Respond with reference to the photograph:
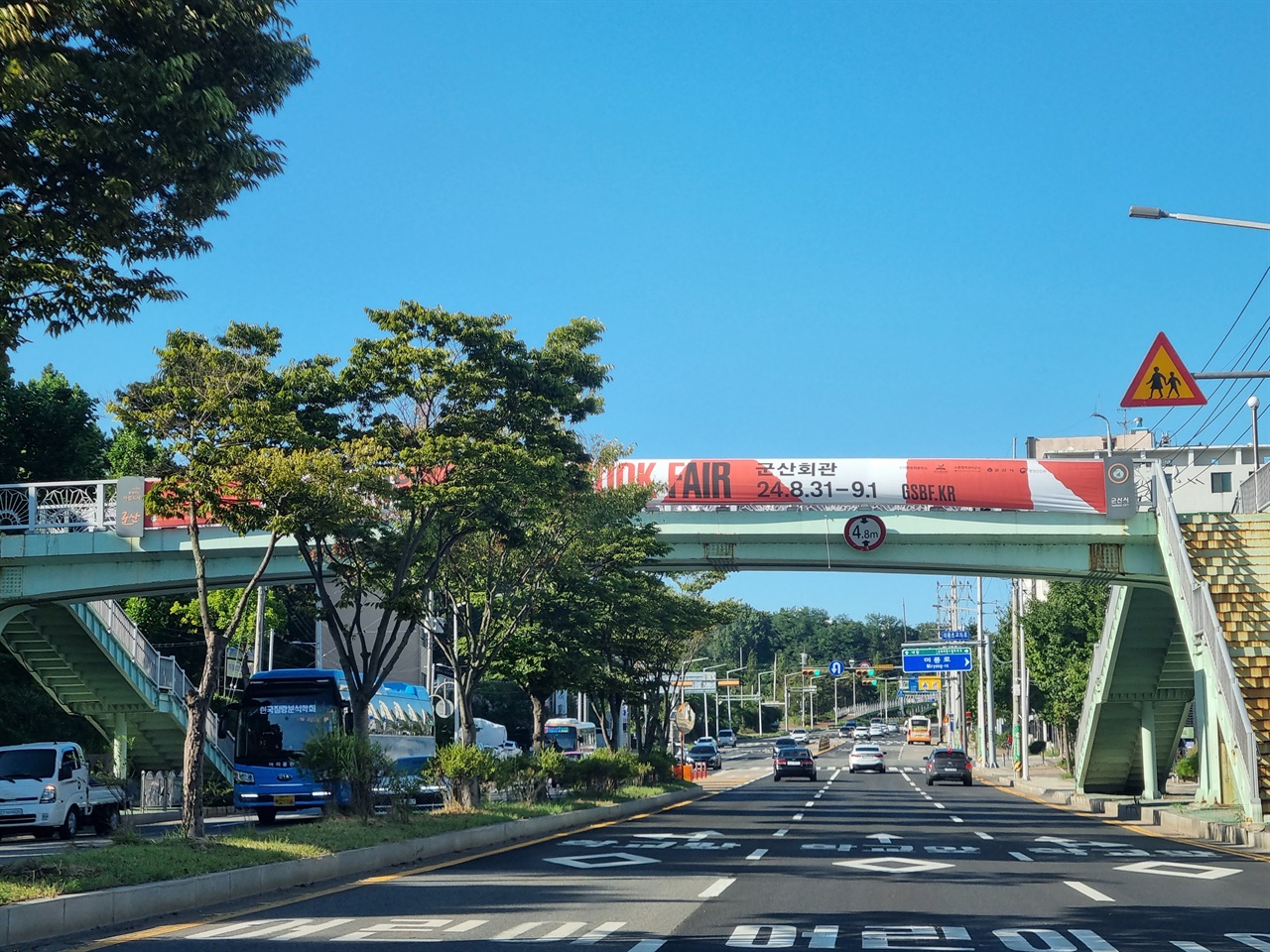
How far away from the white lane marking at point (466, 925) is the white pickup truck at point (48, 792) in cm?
1620

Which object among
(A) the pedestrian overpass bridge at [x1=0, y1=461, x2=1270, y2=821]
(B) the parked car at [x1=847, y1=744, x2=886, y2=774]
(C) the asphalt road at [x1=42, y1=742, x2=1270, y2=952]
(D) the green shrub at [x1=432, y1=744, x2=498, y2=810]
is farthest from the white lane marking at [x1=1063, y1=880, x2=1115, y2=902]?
(B) the parked car at [x1=847, y1=744, x2=886, y2=774]

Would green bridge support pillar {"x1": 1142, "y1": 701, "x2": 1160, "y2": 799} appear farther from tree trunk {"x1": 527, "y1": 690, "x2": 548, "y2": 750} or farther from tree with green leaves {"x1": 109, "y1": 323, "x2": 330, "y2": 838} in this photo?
tree with green leaves {"x1": 109, "y1": 323, "x2": 330, "y2": 838}

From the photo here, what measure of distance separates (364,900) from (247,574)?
23.6m

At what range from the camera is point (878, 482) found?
36.1 meters

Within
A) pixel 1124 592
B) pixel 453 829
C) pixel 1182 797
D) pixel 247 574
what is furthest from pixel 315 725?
pixel 1182 797

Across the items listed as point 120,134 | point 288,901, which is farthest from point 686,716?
point 120,134

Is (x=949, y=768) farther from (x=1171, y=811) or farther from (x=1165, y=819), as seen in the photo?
(x=1165, y=819)

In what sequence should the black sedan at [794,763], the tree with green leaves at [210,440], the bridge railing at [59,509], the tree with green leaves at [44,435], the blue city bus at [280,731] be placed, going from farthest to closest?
1. the black sedan at [794,763]
2. the tree with green leaves at [44,435]
3. the bridge railing at [59,509]
4. the blue city bus at [280,731]
5. the tree with green leaves at [210,440]

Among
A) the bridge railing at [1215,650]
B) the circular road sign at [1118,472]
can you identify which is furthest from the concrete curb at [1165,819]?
the circular road sign at [1118,472]

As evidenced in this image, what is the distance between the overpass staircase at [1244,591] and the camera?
25.0m

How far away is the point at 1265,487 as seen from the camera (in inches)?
1206

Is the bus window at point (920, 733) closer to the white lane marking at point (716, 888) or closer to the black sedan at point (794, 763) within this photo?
the black sedan at point (794, 763)

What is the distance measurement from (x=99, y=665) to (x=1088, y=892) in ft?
97.6

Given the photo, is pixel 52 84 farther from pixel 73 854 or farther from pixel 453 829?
pixel 453 829
